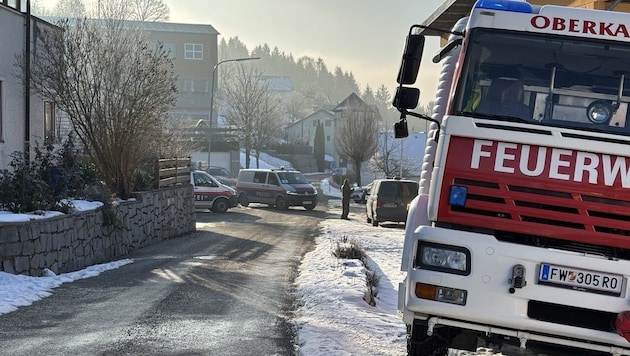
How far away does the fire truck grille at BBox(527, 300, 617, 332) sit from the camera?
486 centimetres

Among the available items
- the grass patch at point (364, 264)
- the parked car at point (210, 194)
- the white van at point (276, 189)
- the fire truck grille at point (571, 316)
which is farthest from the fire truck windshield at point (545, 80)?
the white van at point (276, 189)

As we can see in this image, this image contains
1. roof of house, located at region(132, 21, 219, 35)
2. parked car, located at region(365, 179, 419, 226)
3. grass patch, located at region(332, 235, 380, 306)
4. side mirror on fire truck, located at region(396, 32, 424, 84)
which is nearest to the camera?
side mirror on fire truck, located at region(396, 32, 424, 84)

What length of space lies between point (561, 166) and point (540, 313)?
1.04 metres

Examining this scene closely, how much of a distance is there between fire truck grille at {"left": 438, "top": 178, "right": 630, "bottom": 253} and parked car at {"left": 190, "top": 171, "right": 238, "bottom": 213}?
24.6 metres

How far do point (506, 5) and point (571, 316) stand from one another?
2460mm

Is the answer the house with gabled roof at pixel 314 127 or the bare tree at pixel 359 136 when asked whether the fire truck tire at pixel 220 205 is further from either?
the house with gabled roof at pixel 314 127

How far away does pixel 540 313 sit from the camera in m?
4.93

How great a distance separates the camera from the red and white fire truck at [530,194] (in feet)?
16.0

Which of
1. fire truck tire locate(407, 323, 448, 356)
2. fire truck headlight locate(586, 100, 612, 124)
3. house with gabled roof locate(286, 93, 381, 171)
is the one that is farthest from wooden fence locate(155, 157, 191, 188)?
house with gabled roof locate(286, 93, 381, 171)

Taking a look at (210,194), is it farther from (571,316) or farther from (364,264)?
(571,316)

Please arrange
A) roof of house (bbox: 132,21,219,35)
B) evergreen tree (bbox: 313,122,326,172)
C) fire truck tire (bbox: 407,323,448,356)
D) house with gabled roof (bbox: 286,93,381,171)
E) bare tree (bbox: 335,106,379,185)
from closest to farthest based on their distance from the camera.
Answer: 1. fire truck tire (bbox: 407,323,448,356)
2. bare tree (bbox: 335,106,379,185)
3. roof of house (bbox: 132,21,219,35)
4. evergreen tree (bbox: 313,122,326,172)
5. house with gabled roof (bbox: 286,93,381,171)

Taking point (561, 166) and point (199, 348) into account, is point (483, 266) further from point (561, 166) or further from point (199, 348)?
point (199, 348)

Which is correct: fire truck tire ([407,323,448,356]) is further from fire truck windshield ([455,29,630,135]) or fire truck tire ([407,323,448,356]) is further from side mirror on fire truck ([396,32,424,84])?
side mirror on fire truck ([396,32,424,84])

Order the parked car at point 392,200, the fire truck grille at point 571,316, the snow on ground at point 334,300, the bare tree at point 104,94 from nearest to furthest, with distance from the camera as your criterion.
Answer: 1. the fire truck grille at point 571,316
2. the snow on ground at point 334,300
3. the bare tree at point 104,94
4. the parked car at point 392,200
